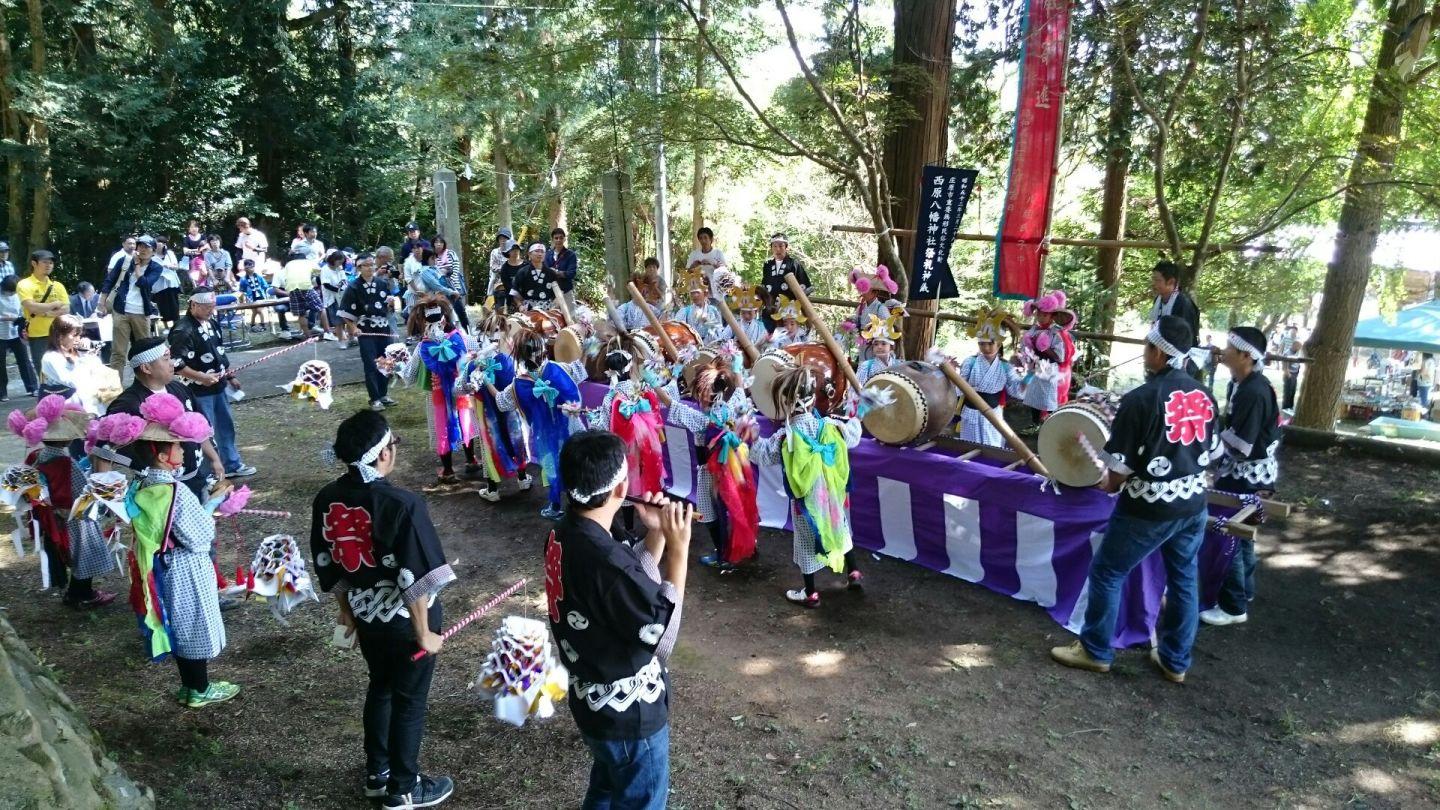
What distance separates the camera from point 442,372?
8.09 metres

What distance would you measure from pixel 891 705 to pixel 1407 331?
13.8 m

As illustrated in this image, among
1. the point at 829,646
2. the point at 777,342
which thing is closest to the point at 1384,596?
the point at 829,646

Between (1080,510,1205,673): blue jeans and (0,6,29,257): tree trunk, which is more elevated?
(0,6,29,257): tree trunk

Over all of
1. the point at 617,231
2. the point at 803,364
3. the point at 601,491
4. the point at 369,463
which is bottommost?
the point at 803,364

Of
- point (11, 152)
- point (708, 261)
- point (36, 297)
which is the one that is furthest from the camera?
point (11, 152)

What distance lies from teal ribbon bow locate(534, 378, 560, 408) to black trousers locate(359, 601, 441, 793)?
3443 millimetres

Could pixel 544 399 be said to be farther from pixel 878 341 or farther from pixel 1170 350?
pixel 1170 350

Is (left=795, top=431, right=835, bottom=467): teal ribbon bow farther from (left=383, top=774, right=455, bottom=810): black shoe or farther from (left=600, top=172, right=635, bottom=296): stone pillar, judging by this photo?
(left=600, top=172, right=635, bottom=296): stone pillar

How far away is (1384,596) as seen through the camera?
19.2 ft

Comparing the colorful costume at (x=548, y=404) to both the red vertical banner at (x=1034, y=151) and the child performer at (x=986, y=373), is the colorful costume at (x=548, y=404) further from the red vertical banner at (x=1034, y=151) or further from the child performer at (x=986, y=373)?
the red vertical banner at (x=1034, y=151)

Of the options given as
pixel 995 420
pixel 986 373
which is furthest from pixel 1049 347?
pixel 995 420

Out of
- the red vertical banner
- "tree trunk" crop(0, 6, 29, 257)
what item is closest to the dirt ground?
the red vertical banner

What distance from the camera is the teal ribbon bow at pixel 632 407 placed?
6430mm

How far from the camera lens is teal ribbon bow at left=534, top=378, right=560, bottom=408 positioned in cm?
710
